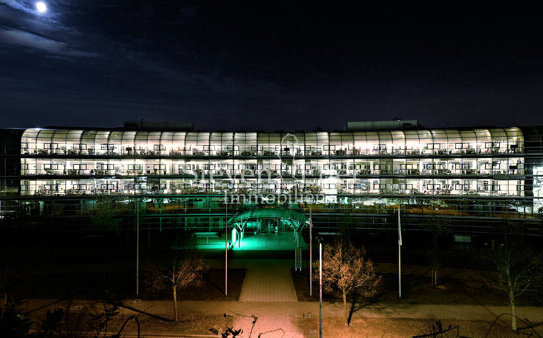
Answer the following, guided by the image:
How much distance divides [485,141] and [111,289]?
4823cm

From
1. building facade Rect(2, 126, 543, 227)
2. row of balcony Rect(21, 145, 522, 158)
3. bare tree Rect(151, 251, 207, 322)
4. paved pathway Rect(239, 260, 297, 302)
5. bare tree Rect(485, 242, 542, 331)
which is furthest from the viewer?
row of balcony Rect(21, 145, 522, 158)

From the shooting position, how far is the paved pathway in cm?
2427

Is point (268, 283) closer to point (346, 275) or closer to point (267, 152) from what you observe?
point (346, 275)

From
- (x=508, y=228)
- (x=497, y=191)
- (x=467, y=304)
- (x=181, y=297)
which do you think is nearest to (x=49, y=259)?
(x=181, y=297)

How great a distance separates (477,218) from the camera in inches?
1748

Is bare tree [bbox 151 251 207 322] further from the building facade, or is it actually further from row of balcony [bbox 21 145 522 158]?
row of balcony [bbox 21 145 522 158]

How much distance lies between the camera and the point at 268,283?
27.0m

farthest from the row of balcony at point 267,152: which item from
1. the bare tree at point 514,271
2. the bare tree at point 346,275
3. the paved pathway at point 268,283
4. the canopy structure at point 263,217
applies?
the bare tree at point 346,275

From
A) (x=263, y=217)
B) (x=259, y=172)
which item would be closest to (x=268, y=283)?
(x=263, y=217)

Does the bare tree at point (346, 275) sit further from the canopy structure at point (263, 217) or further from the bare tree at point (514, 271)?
the canopy structure at point (263, 217)

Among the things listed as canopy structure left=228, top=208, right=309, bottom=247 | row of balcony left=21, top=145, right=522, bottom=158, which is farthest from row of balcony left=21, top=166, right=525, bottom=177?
canopy structure left=228, top=208, right=309, bottom=247

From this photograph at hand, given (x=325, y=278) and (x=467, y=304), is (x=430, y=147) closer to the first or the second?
(x=467, y=304)

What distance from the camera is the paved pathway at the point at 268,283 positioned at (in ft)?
79.6

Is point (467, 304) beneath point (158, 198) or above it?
beneath
